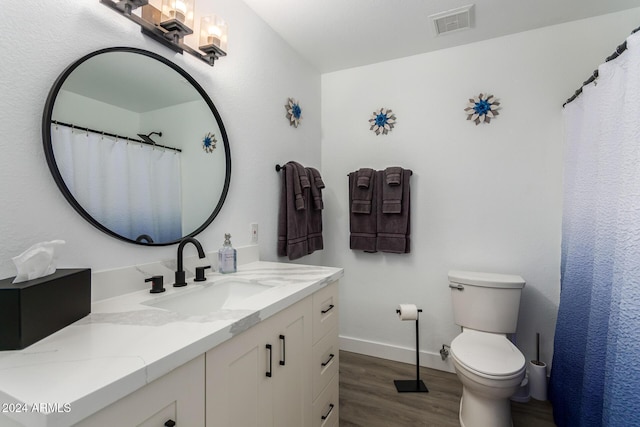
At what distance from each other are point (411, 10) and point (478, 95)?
79 centimetres

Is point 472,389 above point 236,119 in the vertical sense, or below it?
below

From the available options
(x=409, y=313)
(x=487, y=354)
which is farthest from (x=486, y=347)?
(x=409, y=313)

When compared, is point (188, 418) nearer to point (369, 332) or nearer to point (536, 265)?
point (369, 332)

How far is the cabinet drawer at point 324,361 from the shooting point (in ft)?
4.33

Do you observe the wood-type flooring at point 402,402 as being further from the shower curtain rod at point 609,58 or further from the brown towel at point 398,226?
the shower curtain rod at point 609,58

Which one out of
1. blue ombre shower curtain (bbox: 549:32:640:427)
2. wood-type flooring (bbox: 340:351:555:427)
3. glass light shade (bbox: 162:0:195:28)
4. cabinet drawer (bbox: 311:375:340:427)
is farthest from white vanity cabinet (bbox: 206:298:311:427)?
glass light shade (bbox: 162:0:195:28)

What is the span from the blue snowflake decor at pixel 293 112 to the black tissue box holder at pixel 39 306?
1.66 meters

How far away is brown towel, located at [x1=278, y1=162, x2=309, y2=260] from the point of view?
2004 mm

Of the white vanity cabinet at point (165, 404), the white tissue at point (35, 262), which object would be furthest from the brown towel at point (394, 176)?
the white tissue at point (35, 262)

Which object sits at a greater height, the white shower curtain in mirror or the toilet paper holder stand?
the white shower curtain in mirror

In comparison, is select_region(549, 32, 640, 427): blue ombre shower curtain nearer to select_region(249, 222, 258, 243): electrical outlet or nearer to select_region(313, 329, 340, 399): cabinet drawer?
select_region(313, 329, 340, 399): cabinet drawer

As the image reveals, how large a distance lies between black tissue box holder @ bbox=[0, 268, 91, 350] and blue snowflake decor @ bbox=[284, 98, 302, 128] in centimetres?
166

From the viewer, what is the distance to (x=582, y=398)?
1380 millimetres

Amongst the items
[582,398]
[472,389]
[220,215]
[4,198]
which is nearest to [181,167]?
[220,215]
